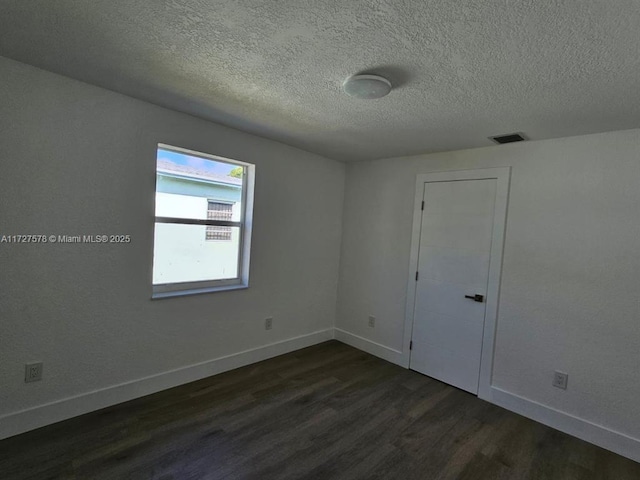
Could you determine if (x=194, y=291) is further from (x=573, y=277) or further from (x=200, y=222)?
(x=573, y=277)

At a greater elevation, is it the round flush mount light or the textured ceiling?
the textured ceiling

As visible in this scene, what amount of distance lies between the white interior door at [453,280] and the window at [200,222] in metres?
1.90

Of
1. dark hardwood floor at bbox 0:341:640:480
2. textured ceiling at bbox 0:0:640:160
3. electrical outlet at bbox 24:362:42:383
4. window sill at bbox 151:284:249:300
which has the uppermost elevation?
textured ceiling at bbox 0:0:640:160

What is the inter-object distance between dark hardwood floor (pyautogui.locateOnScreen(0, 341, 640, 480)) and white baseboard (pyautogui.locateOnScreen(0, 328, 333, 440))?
0.06m

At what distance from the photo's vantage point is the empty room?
1.50 meters

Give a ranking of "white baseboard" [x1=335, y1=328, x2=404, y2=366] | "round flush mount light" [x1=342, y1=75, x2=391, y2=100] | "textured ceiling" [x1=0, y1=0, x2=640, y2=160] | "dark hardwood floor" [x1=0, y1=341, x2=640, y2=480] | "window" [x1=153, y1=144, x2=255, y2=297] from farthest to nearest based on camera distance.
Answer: "white baseboard" [x1=335, y1=328, x2=404, y2=366] → "window" [x1=153, y1=144, x2=255, y2=297] → "dark hardwood floor" [x1=0, y1=341, x2=640, y2=480] → "round flush mount light" [x1=342, y1=75, x2=391, y2=100] → "textured ceiling" [x1=0, y1=0, x2=640, y2=160]

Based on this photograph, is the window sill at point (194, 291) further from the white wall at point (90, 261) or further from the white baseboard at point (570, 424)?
the white baseboard at point (570, 424)

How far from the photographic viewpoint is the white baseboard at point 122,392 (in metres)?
2.01

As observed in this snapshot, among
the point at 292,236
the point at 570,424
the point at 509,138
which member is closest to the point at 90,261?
the point at 292,236

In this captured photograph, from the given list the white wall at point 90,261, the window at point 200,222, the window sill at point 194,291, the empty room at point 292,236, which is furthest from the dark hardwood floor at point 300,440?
the window at point 200,222

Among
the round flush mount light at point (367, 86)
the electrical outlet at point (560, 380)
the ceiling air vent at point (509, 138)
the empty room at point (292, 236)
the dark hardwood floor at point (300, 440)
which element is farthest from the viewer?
the ceiling air vent at point (509, 138)

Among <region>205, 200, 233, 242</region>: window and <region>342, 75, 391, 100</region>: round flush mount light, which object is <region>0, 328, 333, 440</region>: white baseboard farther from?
<region>342, 75, 391, 100</region>: round flush mount light

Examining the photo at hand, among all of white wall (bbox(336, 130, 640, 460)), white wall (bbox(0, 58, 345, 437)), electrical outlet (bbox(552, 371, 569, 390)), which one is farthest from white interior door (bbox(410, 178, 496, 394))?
white wall (bbox(0, 58, 345, 437))

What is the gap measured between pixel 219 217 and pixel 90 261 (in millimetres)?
1114
